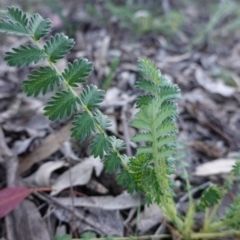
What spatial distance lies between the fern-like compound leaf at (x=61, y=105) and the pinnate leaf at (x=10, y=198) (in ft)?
1.18

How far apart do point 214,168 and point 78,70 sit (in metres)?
0.75

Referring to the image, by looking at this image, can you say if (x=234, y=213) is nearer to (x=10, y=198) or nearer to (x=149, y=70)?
(x=149, y=70)

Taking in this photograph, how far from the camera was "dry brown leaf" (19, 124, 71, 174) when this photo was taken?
49.6 inches

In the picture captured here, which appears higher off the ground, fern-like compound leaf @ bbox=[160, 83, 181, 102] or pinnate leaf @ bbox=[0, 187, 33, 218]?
fern-like compound leaf @ bbox=[160, 83, 181, 102]

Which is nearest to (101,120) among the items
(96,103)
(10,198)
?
(96,103)

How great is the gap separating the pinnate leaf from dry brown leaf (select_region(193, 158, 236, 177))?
609 mm

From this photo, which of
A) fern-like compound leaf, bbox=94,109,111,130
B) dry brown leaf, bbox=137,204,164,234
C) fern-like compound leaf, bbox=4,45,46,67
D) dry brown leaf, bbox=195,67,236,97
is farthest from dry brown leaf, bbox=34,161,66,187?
dry brown leaf, bbox=195,67,236,97

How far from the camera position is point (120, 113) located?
60.7 inches

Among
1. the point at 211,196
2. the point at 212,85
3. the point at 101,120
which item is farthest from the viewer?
the point at 212,85

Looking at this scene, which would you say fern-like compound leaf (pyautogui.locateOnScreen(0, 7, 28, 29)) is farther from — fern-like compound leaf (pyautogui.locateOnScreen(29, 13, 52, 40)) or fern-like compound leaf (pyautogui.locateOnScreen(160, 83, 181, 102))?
fern-like compound leaf (pyautogui.locateOnScreen(160, 83, 181, 102))

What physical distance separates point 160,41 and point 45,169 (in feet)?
4.83

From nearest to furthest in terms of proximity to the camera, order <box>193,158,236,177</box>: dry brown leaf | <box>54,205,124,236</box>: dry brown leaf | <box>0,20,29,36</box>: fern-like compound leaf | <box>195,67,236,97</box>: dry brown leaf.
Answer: <box>0,20,29,36</box>: fern-like compound leaf
<box>54,205,124,236</box>: dry brown leaf
<box>193,158,236,177</box>: dry brown leaf
<box>195,67,236,97</box>: dry brown leaf

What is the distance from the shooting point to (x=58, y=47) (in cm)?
78

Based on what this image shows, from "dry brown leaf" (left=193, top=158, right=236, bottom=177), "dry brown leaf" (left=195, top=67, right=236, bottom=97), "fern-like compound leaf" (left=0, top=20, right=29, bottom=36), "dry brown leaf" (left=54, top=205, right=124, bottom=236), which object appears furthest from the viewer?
"dry brown leaf" (left=195, top=67, right=236, bottom=97)
